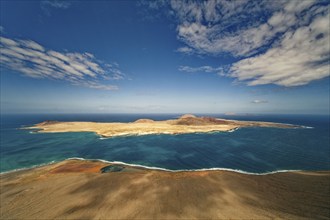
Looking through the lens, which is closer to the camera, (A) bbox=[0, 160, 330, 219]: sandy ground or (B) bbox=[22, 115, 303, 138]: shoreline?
(A) bbox=[0, 160, 330, 219]: sandy ground

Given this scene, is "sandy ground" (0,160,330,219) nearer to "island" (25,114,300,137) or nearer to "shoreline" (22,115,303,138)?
"shoreline" (22,115,303,138)

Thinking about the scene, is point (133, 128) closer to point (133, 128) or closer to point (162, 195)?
point (133, 128)

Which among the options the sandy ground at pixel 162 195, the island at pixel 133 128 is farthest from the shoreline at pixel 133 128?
the sandy ground at pixel 162 195

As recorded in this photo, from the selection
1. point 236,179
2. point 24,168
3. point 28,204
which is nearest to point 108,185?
point 28,204

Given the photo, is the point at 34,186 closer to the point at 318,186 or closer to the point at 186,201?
the point at 186,201

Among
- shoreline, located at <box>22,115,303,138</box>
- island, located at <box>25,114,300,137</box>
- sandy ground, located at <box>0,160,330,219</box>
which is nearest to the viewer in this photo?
sandy ground, located at <box>0,160,330,219</box>

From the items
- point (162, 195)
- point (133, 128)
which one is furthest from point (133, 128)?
point (162, 195)

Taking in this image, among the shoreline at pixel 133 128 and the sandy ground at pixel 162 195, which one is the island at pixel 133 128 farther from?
the sandy ground at pixel 162 195

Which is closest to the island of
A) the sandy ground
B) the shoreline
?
the shoreline
